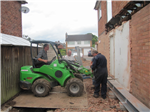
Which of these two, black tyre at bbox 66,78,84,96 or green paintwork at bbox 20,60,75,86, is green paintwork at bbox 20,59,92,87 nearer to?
green paintwork at bbox 20,60,75,86

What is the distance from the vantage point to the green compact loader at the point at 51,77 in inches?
182

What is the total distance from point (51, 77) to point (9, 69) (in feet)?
5.20

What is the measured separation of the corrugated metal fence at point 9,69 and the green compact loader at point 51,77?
0.86ft

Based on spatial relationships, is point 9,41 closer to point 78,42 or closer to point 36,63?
point 36,63

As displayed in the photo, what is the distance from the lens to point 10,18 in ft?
26.3

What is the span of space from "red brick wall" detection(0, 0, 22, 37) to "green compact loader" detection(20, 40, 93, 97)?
12.8ft

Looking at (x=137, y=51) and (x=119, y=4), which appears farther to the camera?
(x=119, y=4)

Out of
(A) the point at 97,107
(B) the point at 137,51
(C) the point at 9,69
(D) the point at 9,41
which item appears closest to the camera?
(B) the point at 137,51

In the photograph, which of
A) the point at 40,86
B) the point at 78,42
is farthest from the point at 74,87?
the point at 78,42

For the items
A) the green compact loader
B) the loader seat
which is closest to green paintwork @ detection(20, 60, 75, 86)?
the green compact loader

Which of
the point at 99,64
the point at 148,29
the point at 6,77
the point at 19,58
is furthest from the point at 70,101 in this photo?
the point at 148,29

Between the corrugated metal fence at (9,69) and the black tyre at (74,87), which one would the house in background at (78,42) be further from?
the black tyre at (74,87)

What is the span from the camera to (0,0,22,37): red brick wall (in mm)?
7230

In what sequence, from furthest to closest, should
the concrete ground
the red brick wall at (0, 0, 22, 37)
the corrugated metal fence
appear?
the red brick wall at (0, 0, 22, 37) → the corrugated metal fence → the concrete ground
